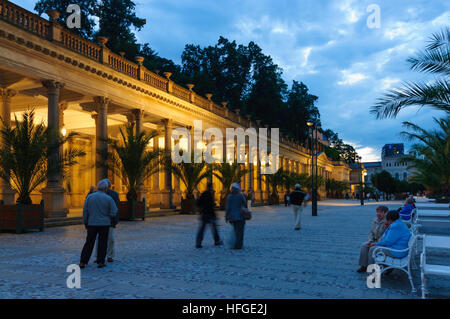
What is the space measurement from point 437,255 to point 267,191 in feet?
117

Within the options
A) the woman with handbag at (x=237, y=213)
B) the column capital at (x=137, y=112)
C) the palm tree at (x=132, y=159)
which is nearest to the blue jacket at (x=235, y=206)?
the woman with handbag at (x=237, y=213)

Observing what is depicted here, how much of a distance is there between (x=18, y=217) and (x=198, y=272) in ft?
28.2

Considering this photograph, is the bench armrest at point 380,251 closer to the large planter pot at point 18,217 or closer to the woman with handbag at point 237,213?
the woman with handbag at point 237,213

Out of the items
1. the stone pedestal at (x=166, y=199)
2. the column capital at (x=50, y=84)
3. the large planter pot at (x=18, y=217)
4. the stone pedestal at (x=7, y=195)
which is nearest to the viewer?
the large planter pot at (x=18, y=217)

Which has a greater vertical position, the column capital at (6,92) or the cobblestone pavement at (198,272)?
the column capital at (6,92)

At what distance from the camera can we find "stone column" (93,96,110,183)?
1970cm

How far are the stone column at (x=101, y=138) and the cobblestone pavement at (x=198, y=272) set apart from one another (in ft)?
28.2

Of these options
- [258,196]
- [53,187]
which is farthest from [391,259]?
[258,196]

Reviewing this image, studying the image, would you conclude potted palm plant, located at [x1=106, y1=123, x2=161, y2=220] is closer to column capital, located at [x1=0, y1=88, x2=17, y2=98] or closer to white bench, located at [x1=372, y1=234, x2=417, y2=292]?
column capital, located at [x1=0, y1=88, x2=17, y2=98]

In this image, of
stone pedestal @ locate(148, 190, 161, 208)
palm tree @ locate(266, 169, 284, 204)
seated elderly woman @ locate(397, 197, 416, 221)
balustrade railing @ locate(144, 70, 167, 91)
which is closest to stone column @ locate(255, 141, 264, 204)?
palm tree @ locate(266, 169, 284, 204)

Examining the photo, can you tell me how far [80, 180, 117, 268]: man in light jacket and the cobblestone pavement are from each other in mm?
257

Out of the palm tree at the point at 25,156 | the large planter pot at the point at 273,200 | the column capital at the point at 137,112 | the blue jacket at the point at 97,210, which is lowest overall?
the large planter pot at the point at 273,200

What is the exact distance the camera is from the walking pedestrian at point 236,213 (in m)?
10.0

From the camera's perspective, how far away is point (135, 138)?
64.3ft
